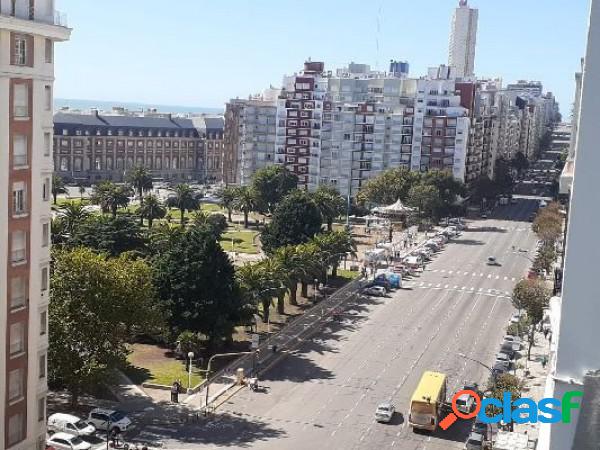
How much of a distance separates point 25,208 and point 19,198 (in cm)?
54

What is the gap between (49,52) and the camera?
119 ft

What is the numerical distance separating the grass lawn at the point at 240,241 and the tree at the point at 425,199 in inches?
1023

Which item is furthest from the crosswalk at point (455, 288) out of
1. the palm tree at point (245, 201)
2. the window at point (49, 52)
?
the window at point (49, 52)

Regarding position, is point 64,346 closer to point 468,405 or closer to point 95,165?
point 468,405

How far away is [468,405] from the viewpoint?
50.2 metres

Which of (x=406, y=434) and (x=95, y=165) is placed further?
(x=95, y=165)

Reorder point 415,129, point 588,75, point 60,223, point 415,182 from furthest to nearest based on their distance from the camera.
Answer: point 415,129, point 415,182, point 60,223, point 588,75

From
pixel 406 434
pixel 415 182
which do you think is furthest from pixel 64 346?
pixel 415 182

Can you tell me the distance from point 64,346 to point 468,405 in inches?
981

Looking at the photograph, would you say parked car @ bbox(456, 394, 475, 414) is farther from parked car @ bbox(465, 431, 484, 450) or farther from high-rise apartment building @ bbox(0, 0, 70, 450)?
high-rise apartment building @ bbox(0, 0, 70, 450)

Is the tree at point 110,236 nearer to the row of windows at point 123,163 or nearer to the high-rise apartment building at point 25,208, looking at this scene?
the high-rise apartment building at point 25,208

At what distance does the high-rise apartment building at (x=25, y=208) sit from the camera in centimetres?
3409

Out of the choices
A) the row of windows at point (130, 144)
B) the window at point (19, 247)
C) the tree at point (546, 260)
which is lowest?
the tree at point (546, 260)

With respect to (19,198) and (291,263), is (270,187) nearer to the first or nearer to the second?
(291,263)
